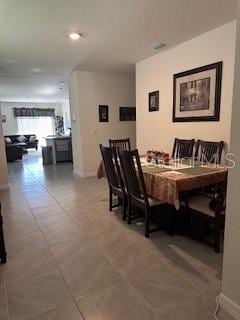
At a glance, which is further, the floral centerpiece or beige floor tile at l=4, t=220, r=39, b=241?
the floral centerpiece

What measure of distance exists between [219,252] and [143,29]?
2.84 metres

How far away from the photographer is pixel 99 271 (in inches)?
75.2

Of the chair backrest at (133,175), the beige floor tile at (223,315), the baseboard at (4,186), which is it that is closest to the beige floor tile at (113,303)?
the beige floor tile at (223,315)

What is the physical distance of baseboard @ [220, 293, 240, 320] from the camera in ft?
4.56

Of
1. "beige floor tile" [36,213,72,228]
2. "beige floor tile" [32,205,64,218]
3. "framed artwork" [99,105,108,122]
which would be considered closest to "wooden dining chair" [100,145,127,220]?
"beige floor tile" [36,213,72,228]

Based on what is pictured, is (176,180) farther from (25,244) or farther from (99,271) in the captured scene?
(25,244)

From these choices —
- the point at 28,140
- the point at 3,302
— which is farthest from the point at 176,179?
the point at 28,140

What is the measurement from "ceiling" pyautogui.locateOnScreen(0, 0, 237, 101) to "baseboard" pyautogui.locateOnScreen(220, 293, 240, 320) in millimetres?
2701

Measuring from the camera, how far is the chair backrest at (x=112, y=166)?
2.80 meters

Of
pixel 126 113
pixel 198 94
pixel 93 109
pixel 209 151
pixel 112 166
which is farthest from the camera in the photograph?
pixel 126 113

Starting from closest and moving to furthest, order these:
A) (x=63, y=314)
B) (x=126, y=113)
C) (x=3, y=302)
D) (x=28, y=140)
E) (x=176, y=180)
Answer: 1. (x=63, y=314)
2. (x=3, y=302)
3. (x=176, y=180)
4. (x=126, y=113)
5. (x=28, y=140)

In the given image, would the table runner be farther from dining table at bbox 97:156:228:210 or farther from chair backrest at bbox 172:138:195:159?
chair backrest at bbox 172:138:195:159

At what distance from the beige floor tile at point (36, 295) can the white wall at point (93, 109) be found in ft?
12.0

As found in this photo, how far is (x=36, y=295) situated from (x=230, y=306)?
1.38 m
